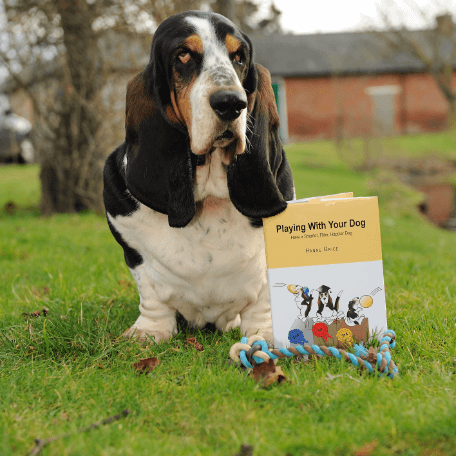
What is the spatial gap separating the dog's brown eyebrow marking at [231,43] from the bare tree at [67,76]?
4314 millimetres

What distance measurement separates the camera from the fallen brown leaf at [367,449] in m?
1.69

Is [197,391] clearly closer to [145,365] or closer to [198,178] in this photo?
[145,365]

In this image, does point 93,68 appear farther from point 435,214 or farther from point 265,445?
point 435,214

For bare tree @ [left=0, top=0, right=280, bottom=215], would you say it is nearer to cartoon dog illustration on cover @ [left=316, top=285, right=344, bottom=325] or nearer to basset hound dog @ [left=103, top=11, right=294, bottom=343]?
basset hound dog @ [left=103, top=11, right=294, bottom=343]

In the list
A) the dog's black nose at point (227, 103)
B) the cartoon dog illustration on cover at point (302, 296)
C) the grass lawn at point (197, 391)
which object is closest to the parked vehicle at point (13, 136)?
the grass lawn at point (197, 391)

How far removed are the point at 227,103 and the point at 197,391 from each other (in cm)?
120

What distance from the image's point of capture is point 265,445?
1.75m

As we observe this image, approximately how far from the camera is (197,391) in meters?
2.17

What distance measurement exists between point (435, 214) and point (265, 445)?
1243cm

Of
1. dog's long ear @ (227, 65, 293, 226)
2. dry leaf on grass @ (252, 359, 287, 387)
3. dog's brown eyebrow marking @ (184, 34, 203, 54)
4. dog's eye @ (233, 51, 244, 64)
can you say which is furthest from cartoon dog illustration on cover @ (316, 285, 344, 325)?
dog's brown eyebrow marking @ (184, 34, 203, 54)

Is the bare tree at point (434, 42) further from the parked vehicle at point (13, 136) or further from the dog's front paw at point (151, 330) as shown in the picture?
the dog's front paw at point (151, 330)

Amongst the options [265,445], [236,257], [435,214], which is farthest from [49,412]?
[435,214]

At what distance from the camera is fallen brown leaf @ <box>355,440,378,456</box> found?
169 centimetres

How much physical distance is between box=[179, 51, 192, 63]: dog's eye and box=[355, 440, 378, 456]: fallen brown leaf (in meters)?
1.69
